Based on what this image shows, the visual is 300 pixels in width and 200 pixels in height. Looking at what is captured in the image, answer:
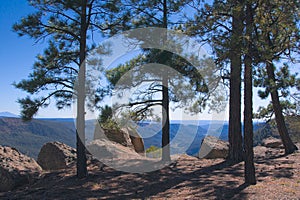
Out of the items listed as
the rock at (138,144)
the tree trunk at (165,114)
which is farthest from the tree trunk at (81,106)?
the rock at (138,144)

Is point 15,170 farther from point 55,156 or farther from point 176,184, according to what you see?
point 176,184

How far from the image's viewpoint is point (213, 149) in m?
10.9

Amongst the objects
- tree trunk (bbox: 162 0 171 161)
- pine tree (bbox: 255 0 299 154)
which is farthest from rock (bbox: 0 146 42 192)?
pine tree (bbox: 255 0 299 154)

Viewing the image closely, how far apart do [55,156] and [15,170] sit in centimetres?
180

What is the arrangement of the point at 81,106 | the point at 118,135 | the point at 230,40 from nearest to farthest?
the point at 230,40
the point at 81,106
the point at 118,135

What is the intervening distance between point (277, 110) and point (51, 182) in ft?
26.5

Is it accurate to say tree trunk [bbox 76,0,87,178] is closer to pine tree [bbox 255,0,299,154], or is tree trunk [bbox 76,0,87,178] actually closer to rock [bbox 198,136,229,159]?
pine tree [bbox 255,0,299,154]

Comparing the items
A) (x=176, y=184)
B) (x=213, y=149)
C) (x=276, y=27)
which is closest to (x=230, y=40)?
(x=276, y=27)

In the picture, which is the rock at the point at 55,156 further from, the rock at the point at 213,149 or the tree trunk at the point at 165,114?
the rock at the point at 213,149

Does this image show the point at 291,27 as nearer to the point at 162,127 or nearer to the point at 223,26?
the point at 223,26

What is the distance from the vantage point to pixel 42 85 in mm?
7477

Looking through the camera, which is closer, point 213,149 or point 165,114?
point 165,114

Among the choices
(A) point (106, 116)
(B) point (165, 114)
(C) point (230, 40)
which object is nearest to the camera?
(C) point (230, 40)

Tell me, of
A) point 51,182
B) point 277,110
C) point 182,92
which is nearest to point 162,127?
point 182,92
